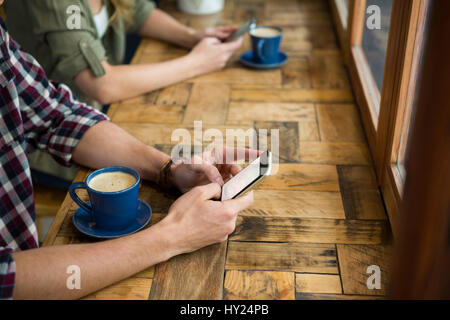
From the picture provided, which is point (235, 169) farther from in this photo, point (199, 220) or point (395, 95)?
Answer: point (395, 95)

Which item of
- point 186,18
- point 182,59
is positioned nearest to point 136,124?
point 182,59

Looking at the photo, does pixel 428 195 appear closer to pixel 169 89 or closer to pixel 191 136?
pixel 191 136

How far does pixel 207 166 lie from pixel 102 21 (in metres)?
0.89

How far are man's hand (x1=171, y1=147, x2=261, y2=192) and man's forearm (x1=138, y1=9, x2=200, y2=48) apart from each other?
738mm

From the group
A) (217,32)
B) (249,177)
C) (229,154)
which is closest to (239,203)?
(249,177)

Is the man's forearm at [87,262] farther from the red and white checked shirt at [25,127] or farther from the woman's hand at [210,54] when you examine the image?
the woman's hand at [210,54]

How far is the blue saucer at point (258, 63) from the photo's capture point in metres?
1.41

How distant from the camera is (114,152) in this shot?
0.99 m

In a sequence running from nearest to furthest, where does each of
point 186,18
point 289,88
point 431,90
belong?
point 431,90
point 289,88
point 186,18

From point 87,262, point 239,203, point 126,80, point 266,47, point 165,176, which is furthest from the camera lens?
point 266,47

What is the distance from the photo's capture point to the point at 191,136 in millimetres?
1097

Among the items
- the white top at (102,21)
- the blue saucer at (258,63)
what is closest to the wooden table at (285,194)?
the blue saucer at (258,63)

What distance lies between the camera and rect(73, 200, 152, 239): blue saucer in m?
0.79
